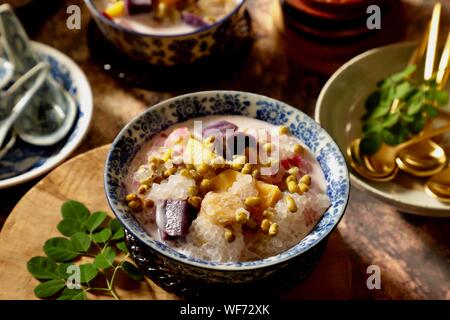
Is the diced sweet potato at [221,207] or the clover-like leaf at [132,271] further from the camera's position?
the clover-like leaf at [132,271]

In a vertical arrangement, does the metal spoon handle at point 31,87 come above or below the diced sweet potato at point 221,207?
below

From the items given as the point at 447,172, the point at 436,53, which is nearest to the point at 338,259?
the point at 447,172

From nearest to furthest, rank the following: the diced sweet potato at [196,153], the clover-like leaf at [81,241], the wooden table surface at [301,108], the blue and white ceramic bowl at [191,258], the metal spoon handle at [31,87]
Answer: the blue and white ceramic bowl at [191,258] → the diced sweet potato at [196,153] → the clover-like leaf at [81,241] → the wooden table surface at [301,108] → the metal spoon handle at [31,87]

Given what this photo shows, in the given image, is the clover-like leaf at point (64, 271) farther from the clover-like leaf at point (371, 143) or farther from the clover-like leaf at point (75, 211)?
the clover-like leaf at point (371, 143)

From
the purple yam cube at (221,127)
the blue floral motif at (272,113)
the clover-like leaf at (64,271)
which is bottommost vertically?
the clover-like leaf at (64,271)

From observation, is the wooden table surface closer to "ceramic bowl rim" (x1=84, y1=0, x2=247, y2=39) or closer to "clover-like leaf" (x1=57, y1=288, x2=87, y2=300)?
"ceramic bowl rim" (x1=84, y1=0, x2=247, y2=39)

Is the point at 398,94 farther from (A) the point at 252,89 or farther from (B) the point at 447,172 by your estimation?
(A) the point at 252,89

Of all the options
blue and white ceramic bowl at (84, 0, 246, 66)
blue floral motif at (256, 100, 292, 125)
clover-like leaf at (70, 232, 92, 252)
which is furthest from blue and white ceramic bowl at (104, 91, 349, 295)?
blue and white ceramic bowl at (84, 0, 246, 66)

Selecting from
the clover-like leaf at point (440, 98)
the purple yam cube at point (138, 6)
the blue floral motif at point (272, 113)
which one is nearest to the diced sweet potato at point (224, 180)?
the blue floral motif at point (272, 113)
